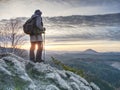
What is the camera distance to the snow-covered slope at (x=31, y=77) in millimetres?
18594

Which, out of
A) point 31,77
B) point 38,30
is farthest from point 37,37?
point 31,77

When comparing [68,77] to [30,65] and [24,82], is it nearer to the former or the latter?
[30,65]

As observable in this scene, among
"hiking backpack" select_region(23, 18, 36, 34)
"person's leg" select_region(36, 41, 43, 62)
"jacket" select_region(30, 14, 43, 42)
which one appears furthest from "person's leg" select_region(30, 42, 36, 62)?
"hiking backpack" select_region(23, 18, 36, 34)

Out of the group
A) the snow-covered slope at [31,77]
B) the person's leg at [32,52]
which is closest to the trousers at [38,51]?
the person's leg at [32,52]

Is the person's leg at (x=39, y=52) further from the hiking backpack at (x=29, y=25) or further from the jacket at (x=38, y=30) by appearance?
the hiking backpack at (x=29, y=25)

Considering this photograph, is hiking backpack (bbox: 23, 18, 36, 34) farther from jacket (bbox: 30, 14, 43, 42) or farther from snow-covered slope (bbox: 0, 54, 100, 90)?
snow-covered slope (bbox: 0, 54, 100, 90)

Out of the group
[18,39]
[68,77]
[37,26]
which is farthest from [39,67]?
[18,39]

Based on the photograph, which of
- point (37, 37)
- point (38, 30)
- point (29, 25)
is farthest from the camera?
point (37, 37)

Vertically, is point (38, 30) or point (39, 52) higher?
point (38, 30)

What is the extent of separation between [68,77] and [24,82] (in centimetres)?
396

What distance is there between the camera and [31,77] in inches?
792

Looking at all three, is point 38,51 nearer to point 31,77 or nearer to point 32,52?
point 32,52

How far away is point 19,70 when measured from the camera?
1973 cm

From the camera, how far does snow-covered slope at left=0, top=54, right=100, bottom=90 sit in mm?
18594
